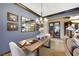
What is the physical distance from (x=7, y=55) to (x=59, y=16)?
3.83 feet

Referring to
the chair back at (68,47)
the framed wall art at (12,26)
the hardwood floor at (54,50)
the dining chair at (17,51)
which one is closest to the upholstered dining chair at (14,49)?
the dining chair at (17,51)

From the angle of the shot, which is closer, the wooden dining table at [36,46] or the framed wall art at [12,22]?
the framed wall art at [12,22]

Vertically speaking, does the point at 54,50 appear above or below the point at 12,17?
below

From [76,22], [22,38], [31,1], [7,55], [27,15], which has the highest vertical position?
[31,1]

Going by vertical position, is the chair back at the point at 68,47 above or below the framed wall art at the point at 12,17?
below

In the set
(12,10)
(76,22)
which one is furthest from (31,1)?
(76,22)

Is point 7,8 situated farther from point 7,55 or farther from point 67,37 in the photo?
point 67,37

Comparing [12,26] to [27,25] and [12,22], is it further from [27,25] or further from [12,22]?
[27,25]

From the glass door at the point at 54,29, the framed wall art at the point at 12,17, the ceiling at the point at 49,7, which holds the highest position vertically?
the ceiling at the point at 49,7

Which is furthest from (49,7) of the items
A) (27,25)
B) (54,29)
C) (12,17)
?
(12,17)

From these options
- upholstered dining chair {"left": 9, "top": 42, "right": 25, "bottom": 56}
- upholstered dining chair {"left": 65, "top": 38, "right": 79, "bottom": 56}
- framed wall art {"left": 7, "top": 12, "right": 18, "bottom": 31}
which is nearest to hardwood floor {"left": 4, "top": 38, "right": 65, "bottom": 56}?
upholstered dining chair {"left": 65, "top": 38, "right": 79, "bottom": 56}

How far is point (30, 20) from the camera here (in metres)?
2.05

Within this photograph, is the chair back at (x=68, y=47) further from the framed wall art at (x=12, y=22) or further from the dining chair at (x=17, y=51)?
the framed wall art at (x=12, y=22)

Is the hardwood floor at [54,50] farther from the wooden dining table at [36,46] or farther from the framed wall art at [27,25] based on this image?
the framed wall art at [27,25]
